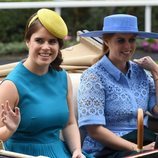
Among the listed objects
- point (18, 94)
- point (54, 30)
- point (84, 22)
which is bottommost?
point (84, 22)

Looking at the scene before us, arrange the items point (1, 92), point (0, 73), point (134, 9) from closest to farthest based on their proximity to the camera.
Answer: point (1, 92), point (0, 73), point (134, 9)

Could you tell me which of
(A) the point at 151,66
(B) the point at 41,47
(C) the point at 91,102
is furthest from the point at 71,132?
(A) the point at 151,66

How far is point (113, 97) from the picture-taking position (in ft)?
15.5

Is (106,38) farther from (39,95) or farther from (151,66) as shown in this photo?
(39,95)

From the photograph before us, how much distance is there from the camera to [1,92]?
4203 millimetres

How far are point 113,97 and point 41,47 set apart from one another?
66 centimetres

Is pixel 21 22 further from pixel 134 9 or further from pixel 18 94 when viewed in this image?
pixel 18 94

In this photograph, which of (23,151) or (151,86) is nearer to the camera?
(23,151)

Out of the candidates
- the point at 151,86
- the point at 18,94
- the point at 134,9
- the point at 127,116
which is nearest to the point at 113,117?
the point at 127,116

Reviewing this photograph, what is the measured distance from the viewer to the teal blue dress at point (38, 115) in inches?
168

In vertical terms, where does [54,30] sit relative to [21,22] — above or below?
above

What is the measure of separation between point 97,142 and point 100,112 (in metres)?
0.23

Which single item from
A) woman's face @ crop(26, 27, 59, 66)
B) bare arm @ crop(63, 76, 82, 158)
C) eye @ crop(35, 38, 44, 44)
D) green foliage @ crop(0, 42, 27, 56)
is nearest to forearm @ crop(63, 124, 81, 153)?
bare arm @ crop(63, 76, 82, 158)

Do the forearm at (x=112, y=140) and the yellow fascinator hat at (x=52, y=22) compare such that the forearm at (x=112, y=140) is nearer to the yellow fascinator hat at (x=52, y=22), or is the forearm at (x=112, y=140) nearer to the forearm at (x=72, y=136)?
the forearm at (x=72, y=136)
